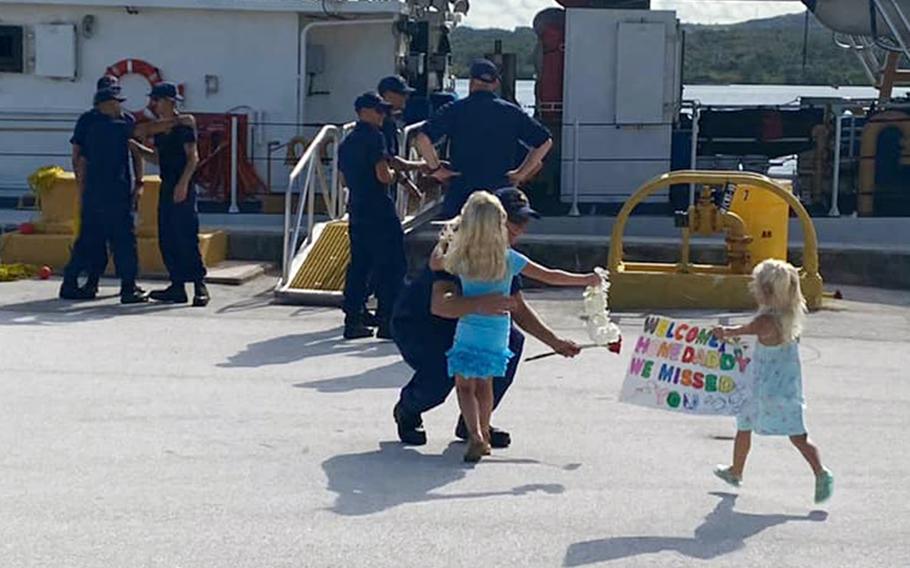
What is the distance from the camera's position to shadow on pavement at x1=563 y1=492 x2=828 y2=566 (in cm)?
650

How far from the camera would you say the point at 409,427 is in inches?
329

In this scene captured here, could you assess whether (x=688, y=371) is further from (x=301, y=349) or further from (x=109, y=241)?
(x=109, y=241)

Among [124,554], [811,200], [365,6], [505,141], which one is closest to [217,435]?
[124,554]

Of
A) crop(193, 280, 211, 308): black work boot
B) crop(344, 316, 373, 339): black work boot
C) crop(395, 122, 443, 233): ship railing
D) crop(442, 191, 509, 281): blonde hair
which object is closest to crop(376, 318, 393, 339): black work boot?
crop(344, 316, 373, 339): black work boot

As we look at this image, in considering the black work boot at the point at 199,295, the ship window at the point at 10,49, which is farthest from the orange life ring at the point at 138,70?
the black work boot at the point at 199,295

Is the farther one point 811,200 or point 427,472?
point 811,200

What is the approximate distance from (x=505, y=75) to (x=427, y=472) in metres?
12.3

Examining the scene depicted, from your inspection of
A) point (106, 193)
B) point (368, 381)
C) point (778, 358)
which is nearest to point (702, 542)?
point (778, 358)

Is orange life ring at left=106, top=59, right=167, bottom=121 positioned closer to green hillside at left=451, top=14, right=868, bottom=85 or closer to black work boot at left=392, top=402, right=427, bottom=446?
black work boot at left=392, top=402, right=427, bottom=446

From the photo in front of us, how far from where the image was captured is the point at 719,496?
747 cm

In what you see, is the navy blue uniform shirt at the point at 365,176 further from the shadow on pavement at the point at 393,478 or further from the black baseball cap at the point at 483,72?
the shadow on pavement at the point at 393,478

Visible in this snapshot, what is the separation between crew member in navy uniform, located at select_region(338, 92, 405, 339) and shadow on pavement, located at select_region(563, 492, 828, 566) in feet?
15.7

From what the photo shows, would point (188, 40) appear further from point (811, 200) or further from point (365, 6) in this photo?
point (811, 200)

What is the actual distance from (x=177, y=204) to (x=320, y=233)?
6.18 ft
